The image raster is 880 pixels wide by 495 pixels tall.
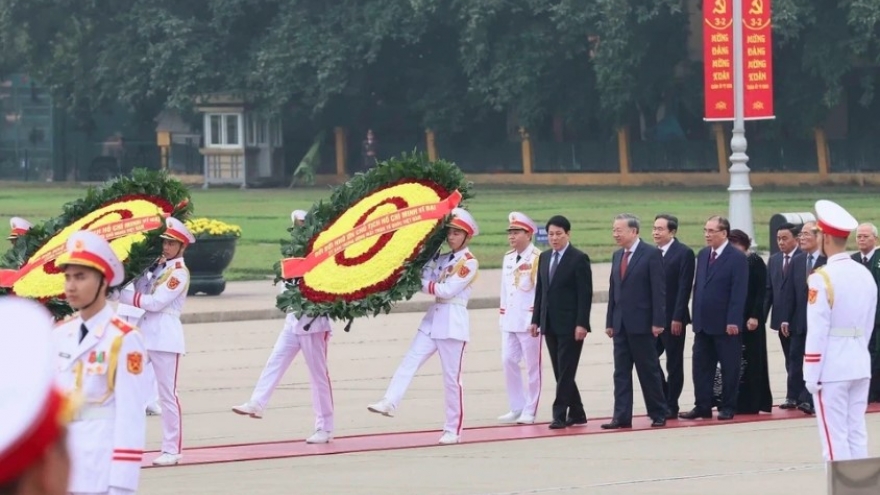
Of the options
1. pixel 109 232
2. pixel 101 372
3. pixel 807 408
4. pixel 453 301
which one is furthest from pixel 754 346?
pixel 101 372

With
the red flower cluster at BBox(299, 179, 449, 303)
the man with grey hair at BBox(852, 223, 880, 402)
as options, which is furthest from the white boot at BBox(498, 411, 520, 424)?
the man with grey hair at BBox(852, 223, 880, 402)

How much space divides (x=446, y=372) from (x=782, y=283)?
3.18 meters

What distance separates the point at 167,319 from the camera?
→ 37.9ft

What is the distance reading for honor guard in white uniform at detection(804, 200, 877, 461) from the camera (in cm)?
945

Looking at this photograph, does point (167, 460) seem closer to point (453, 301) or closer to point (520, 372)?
Answer: point (453, 301)

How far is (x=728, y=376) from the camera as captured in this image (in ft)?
43.9

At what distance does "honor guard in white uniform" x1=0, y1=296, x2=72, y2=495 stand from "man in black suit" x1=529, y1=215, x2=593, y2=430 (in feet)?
36.1

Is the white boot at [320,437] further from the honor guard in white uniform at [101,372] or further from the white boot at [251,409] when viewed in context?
the honor guard in white uniform at [101,372]

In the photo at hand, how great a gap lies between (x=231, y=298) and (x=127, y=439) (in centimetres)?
1764

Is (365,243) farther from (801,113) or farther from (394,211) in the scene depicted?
(801,113)

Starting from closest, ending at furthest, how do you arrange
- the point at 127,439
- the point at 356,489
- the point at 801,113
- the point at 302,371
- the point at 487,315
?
the point at 127,439, the point at 356,489, the point at 302,371, the point at 487,315, the point at 801,113

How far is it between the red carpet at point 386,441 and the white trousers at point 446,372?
0.23 metres

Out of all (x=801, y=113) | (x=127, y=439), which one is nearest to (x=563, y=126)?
(x=801, y=113)

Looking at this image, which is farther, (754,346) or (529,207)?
(529,207)
